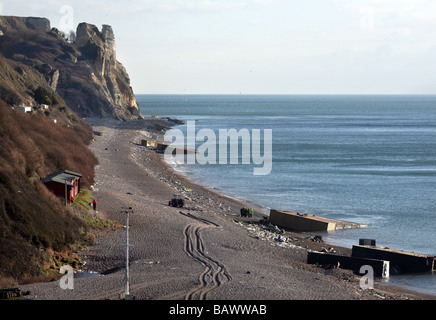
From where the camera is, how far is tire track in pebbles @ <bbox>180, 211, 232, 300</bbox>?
65.9 ft

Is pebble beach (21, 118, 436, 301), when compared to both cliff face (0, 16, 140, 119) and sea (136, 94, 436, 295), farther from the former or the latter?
cliff face (0, 16, 140, 119)

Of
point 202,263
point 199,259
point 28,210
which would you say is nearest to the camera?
point 202,263

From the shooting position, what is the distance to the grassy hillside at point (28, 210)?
71.5ft

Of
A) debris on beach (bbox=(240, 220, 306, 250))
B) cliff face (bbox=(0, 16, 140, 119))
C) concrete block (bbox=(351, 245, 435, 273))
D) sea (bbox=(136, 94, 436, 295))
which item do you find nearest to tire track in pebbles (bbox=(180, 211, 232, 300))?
debris on beach (bbox=(240, 220, 306, 250))

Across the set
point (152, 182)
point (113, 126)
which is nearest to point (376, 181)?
point (152, 182)

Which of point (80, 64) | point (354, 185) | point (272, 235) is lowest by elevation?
point (272, 235)

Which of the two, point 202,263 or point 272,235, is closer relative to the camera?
point 202,263

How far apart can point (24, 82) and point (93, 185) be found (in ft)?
112

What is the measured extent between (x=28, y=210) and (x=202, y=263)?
7753 mm

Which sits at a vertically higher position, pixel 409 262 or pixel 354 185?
pixel 354 185

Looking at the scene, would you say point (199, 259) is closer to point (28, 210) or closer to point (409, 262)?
point (28, 210)

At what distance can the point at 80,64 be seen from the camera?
4584 inches

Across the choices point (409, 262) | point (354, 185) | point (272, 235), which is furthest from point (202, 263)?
point (354, 185)

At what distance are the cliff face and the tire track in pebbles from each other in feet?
205
